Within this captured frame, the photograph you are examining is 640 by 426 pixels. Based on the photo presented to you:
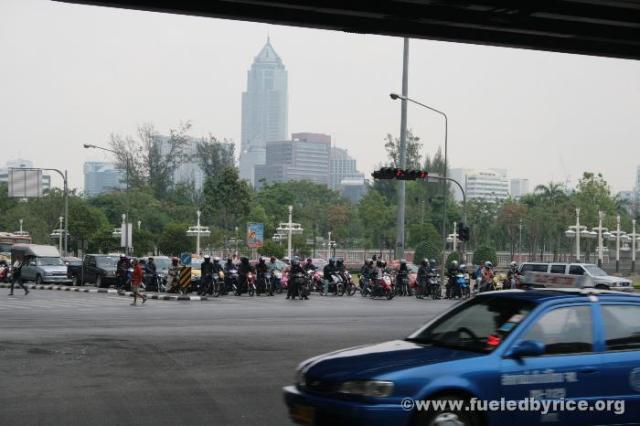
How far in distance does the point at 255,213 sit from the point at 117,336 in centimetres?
7056

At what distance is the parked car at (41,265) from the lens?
154 ft

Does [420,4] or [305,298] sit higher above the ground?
[420,4]

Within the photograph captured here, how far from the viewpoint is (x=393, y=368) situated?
7398mm

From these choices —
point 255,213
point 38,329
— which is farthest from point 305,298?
point 255,213

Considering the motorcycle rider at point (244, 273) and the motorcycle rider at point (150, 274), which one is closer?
the motorcycle rider at point (244, 273)

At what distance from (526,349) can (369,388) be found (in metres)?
1.36

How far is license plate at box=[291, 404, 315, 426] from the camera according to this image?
7.57 metres

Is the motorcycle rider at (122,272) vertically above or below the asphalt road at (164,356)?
above

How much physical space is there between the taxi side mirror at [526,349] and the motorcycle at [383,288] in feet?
97.3

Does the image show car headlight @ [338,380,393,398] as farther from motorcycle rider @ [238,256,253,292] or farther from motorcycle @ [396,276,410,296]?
motorcycle @ [396,276,410,296]

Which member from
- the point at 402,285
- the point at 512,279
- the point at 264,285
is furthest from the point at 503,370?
the point at 512,279

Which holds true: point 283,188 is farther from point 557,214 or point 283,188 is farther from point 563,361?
point 563,361

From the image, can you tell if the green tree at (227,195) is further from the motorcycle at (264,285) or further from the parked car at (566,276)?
the motorcycle at (264,285)

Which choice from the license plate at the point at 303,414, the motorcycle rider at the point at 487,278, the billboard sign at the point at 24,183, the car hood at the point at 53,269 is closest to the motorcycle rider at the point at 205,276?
the motorcycle rider at the point at 487,278
